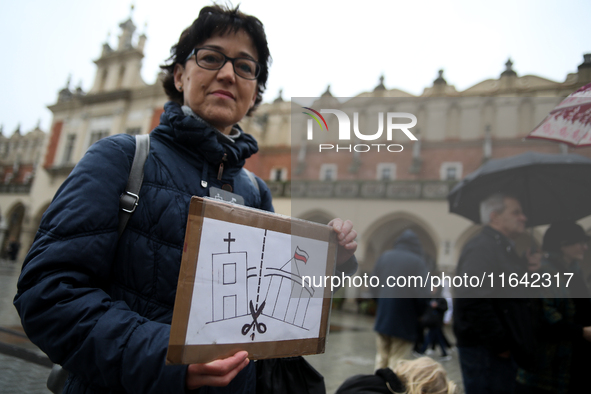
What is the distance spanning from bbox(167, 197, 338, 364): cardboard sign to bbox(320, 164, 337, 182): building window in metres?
0.31

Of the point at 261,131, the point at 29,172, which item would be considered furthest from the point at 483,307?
the point at 29,172

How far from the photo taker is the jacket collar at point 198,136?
0.97 meters

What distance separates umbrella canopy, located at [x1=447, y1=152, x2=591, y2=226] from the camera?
4.19ft

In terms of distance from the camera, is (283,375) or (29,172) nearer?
(283,375)

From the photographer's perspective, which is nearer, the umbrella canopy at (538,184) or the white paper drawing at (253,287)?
the white paper drawing at (253,287)

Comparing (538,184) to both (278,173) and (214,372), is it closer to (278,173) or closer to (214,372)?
(214,372)

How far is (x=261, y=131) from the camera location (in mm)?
17016

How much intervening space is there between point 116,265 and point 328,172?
0.67m

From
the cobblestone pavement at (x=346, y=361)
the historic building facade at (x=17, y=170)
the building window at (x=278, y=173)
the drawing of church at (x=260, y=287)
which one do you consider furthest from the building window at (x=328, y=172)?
the historic building facade at (x=17, y=170)

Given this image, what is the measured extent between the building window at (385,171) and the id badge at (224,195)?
1.55 ft

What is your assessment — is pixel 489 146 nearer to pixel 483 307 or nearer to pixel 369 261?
pixel 483 307

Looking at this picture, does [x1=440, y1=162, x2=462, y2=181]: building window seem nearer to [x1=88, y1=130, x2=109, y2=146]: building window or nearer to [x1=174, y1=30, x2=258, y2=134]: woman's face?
[x1=174, y1=30, x2=258, y2=134]: woman's face

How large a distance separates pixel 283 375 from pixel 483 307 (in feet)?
3.70

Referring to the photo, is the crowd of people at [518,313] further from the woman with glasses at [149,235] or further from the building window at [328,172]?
the woman with glasses at [149,235]
